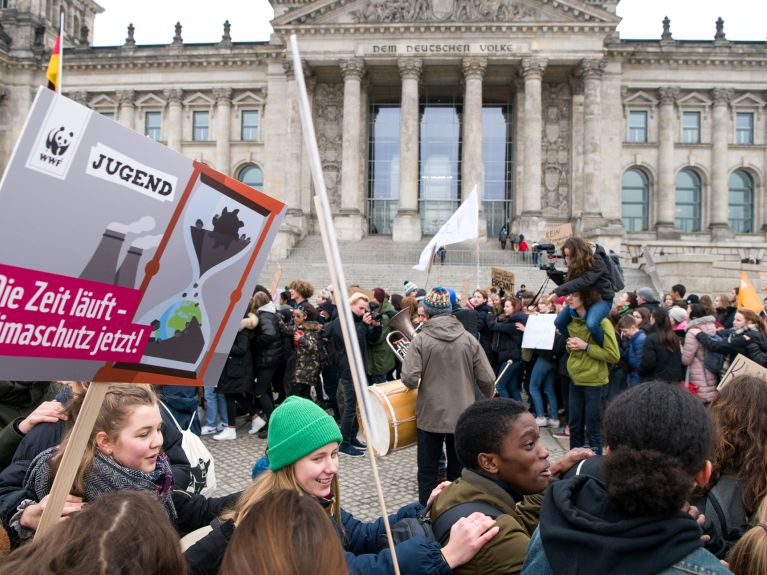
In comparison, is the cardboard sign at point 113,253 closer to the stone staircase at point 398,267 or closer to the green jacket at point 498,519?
the green jacket at point 498,519

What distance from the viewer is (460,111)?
36938mm

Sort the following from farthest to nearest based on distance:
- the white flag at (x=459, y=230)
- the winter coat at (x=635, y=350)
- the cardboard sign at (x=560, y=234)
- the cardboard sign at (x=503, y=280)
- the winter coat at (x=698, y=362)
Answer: the cardboard sign at (x=560, y=234), the cardboard sign at (x=503, y=280), the white flag at (x=459, y=230), the winter coat at (x=635, y=350), the winter coat at (x=698, y=362)

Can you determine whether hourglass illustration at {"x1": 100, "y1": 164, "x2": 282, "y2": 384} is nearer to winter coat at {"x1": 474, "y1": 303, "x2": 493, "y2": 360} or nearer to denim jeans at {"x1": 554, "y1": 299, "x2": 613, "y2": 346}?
denim jeans at {"x1": 554, "y1": 299, "x2": 613, "y2": 346}

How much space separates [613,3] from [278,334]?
34.4 m

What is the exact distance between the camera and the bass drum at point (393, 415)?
5.61m

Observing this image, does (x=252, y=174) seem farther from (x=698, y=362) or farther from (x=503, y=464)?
(x=503, y=464)

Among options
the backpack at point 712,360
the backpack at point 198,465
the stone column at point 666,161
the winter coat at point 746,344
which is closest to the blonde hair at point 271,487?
the backpack at point 198,465

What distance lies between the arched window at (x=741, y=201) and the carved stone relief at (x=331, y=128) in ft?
78.6

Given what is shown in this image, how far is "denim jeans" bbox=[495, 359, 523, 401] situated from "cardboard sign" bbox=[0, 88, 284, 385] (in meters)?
7.94

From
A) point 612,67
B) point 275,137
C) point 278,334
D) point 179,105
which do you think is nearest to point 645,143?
point 612,67

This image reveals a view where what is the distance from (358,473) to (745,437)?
4.87 m

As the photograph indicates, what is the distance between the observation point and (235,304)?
8.48 ft

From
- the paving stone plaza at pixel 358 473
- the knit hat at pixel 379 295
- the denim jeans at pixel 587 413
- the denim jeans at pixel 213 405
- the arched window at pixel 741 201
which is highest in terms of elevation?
the arched window at pixel 741 201

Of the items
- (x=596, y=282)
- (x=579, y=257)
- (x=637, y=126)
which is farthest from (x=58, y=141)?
(x=637, y=126)
